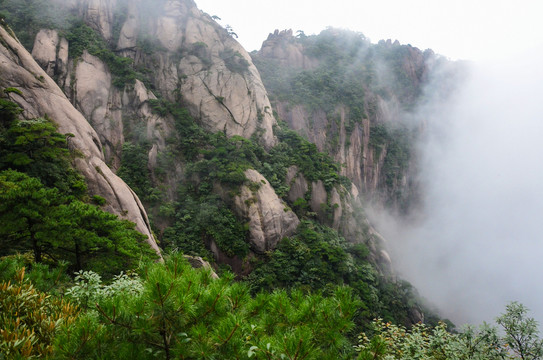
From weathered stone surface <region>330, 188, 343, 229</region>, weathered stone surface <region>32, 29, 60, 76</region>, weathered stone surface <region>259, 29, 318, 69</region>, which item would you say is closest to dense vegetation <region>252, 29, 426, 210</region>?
weathered stone surface <region>259, 29, 318, 69</region>

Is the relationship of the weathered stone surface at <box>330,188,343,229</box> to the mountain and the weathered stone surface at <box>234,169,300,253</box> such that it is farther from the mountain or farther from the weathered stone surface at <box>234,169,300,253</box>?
the weathered stone surface at <box>234,169,300,253</box>

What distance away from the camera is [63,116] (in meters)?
14.3

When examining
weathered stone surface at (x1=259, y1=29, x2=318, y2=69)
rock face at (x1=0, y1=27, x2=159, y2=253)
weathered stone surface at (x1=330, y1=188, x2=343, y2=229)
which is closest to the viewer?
rock face at (x1=0, y1=27, x2=159, y2=253)

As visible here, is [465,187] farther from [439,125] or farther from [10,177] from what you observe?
[10,177]

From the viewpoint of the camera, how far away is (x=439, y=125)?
54031mm

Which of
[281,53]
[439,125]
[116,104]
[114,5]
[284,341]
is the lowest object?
[116,104]

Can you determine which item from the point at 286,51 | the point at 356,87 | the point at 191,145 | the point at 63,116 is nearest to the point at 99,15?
the point at 191,145

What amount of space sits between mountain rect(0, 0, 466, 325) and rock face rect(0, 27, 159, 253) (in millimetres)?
66

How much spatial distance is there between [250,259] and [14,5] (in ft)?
89.2

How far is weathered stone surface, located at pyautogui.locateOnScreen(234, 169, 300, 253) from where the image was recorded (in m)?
19.8

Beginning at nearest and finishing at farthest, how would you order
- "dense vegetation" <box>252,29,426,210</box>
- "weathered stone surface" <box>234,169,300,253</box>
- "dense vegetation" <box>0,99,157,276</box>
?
"dense vegetation" <box>0,99,157,276</box>, "weathered stone surface" <box>234,169,300,253</box>, "dense vegetation" <box>252,29,426,210</box>

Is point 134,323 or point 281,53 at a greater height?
point 281,53

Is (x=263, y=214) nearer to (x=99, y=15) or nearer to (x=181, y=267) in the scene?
(x=181, y=267)

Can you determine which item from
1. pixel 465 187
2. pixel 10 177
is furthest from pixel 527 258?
pixel 10 177
